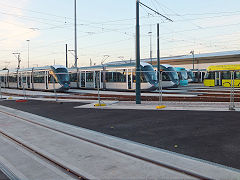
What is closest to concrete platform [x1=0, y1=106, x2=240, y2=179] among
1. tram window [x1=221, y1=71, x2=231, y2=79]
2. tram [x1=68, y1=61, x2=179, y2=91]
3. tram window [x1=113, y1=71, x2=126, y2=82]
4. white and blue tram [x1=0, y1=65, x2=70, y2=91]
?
tram [x1=68, y1=61, x2=179, y2=91]

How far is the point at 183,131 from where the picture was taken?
713 centimetres

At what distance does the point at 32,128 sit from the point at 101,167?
181 inches

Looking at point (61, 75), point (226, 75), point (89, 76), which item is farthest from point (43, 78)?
point (226, 75)

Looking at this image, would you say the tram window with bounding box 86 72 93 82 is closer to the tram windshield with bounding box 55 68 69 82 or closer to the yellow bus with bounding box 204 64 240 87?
the tram windshield with bounding box 55 68 69 82

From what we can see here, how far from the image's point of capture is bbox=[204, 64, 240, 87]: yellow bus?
96.9ft

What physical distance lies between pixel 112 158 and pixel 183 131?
2.92 m

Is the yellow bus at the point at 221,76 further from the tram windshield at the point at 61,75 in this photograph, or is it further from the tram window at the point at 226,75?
the tram windshield at the point at 61,75

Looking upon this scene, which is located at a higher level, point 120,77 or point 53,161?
point 120,77

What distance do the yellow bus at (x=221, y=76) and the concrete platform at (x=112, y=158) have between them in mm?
26258

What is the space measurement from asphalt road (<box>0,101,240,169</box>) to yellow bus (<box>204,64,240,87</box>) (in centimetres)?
2235

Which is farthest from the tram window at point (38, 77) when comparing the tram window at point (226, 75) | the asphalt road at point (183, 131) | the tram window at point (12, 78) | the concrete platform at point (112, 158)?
the tram window at point (226, 75)

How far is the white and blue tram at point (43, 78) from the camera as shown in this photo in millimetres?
25422

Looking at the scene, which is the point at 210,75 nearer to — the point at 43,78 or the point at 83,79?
the point at 83,79

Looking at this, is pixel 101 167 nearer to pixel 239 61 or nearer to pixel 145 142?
pixel 145 142
